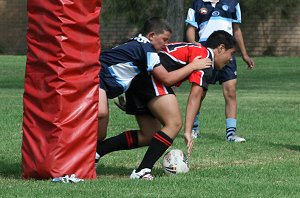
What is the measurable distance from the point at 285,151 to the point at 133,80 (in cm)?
287

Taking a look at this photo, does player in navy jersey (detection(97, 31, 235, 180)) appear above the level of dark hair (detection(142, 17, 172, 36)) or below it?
below

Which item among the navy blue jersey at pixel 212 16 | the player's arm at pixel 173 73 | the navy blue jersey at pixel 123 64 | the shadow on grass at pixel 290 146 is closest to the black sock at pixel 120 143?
the navy blue jersey at pixel 123 64

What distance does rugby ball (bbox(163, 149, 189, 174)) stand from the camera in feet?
30.3

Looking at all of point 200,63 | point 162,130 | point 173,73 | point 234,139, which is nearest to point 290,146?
point 234,139

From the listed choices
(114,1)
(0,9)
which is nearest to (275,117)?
(114,1)

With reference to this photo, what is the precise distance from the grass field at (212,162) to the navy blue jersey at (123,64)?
82 centimetres

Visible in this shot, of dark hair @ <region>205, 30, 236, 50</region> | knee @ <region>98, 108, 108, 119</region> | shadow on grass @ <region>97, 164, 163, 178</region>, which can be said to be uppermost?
dark hair @ <region>205, 30, 236, 50</region>

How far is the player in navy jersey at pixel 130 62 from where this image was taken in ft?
29.7

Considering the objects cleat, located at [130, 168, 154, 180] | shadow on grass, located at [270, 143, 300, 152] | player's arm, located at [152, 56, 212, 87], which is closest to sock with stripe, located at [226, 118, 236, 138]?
shadow on grass, located at [270, 143, 300, 152]

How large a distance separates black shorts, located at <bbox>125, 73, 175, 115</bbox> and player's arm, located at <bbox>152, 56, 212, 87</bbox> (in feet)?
0.35

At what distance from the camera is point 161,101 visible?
9016 millimetres

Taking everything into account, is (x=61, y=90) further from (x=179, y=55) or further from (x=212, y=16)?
(x=212, y=16)

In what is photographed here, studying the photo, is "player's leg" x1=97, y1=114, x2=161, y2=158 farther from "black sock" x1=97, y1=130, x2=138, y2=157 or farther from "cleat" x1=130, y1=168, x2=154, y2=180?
"cleat" x1=130, y1=168, x2=154, y2=180

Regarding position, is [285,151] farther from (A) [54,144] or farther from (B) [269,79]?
(B) [269,79]
